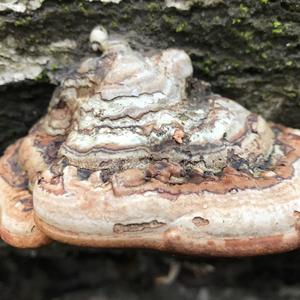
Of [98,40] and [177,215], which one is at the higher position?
[98,40]

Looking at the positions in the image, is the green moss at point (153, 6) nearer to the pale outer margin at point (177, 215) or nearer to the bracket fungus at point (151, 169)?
the bracket fungus at point (151, 169)

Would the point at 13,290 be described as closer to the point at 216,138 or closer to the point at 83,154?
the point at 83,154

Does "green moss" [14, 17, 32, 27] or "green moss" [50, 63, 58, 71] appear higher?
"green moss" [14, 17, 32, 27]

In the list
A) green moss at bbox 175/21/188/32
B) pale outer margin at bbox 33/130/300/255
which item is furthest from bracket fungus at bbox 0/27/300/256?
green moss at bbox 175/21/188/32

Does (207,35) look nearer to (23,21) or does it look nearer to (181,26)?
(181,26)

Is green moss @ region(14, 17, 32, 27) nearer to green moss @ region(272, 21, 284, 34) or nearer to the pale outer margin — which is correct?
the pale outer margin

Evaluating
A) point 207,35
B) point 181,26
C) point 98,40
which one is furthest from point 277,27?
point 98,40

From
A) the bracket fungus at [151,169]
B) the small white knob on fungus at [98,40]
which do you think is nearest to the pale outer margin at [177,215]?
the bracket fungus at [151,169]

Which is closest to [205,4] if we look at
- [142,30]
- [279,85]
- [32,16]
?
[142,30]
